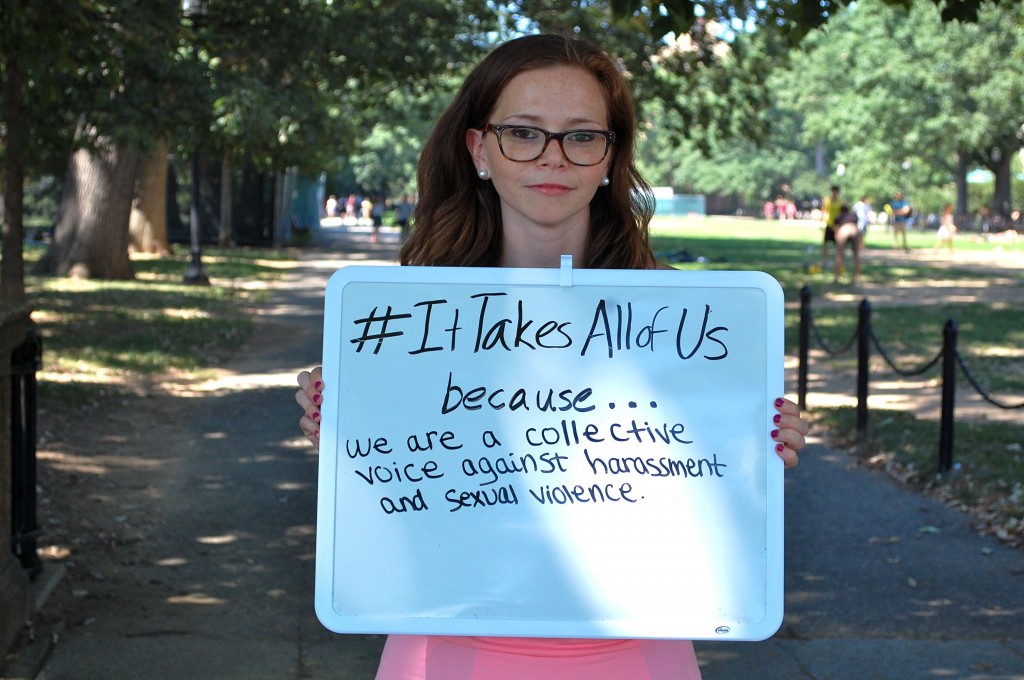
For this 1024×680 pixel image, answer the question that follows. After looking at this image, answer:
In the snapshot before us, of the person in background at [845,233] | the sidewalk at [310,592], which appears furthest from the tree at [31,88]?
the person in background at [845,233]

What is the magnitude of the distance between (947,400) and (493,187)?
5.88 meters

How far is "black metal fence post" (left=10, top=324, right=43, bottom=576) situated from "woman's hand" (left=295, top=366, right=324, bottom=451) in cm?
344

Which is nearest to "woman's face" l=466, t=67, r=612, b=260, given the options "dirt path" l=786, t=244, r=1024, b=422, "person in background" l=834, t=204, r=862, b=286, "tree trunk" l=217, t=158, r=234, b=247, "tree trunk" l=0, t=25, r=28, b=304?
"dirt path" l=786, t=244, r=1024, b=422

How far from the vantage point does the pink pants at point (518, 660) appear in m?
2.25

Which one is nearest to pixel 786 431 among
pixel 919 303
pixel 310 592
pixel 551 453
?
pixel 551 453

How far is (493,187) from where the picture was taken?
107 inches

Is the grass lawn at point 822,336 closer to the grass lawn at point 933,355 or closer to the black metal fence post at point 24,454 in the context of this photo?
the grass lawn at point 933,355

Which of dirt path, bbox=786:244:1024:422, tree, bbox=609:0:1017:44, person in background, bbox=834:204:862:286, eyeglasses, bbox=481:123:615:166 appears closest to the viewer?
eyeglasses, bbox=481:123:615:166

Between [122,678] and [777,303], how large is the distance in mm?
3397

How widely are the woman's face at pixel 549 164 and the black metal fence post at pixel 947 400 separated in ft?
19.5

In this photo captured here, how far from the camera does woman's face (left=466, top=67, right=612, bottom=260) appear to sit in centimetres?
247

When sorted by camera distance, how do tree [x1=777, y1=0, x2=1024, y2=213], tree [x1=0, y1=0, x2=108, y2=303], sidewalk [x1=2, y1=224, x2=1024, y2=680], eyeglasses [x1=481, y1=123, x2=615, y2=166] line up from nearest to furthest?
eyeglasses [x1=481, y1=123, x2=615, y2=166], sidewalk [x1=2, y1=224, x2=1024, y2=680], tree [x1=0, y1=0, x2=108, y2=303], tree [x1=777, y1=0, x2=1024, y2=213]

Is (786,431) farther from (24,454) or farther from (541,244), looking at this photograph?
(24,454)

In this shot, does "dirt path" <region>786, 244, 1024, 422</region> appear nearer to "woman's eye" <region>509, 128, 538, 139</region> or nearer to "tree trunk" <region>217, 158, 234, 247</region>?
"woman's eye" <region>509, 128, 538, 139</region>
